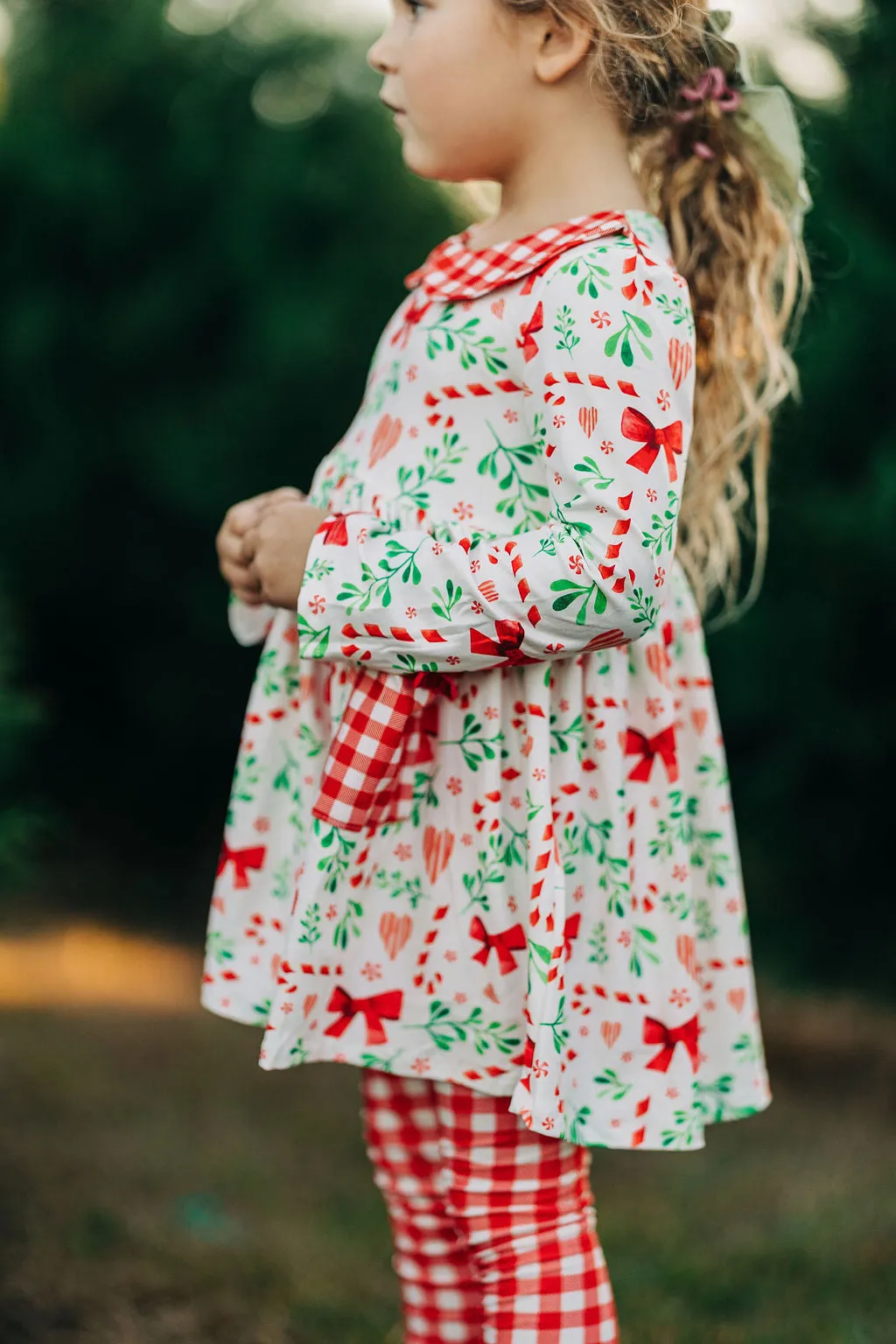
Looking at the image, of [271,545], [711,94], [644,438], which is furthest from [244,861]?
[711,94]

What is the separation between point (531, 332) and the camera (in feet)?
3.71

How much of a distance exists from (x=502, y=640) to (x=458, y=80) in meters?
0.46

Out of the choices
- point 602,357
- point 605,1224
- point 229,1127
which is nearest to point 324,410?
point 229,1127

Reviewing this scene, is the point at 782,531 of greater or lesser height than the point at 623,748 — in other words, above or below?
above

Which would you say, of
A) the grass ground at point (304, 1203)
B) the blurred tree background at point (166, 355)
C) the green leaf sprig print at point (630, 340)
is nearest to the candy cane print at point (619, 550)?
the green leaf sprig print at point (630, 340)

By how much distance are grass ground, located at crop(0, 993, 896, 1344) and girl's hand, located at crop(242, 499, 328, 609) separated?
3.22 feet

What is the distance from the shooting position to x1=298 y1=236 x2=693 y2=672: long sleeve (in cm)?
107

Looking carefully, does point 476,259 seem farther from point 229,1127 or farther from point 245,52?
point 245,52

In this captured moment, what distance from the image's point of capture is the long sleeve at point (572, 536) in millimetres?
1073

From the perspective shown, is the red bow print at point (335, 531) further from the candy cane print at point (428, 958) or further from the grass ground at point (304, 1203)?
the grass ground at point (304, 1203)

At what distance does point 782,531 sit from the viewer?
2242 millimetres

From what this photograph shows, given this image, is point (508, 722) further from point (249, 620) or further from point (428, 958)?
point (249, 620)

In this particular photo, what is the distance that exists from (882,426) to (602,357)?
1243 millimetres

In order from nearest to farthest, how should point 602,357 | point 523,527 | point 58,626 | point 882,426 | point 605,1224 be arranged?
point 602,357 < point 523,527 < point 605,1224 < point 882,426 < point 58,626
